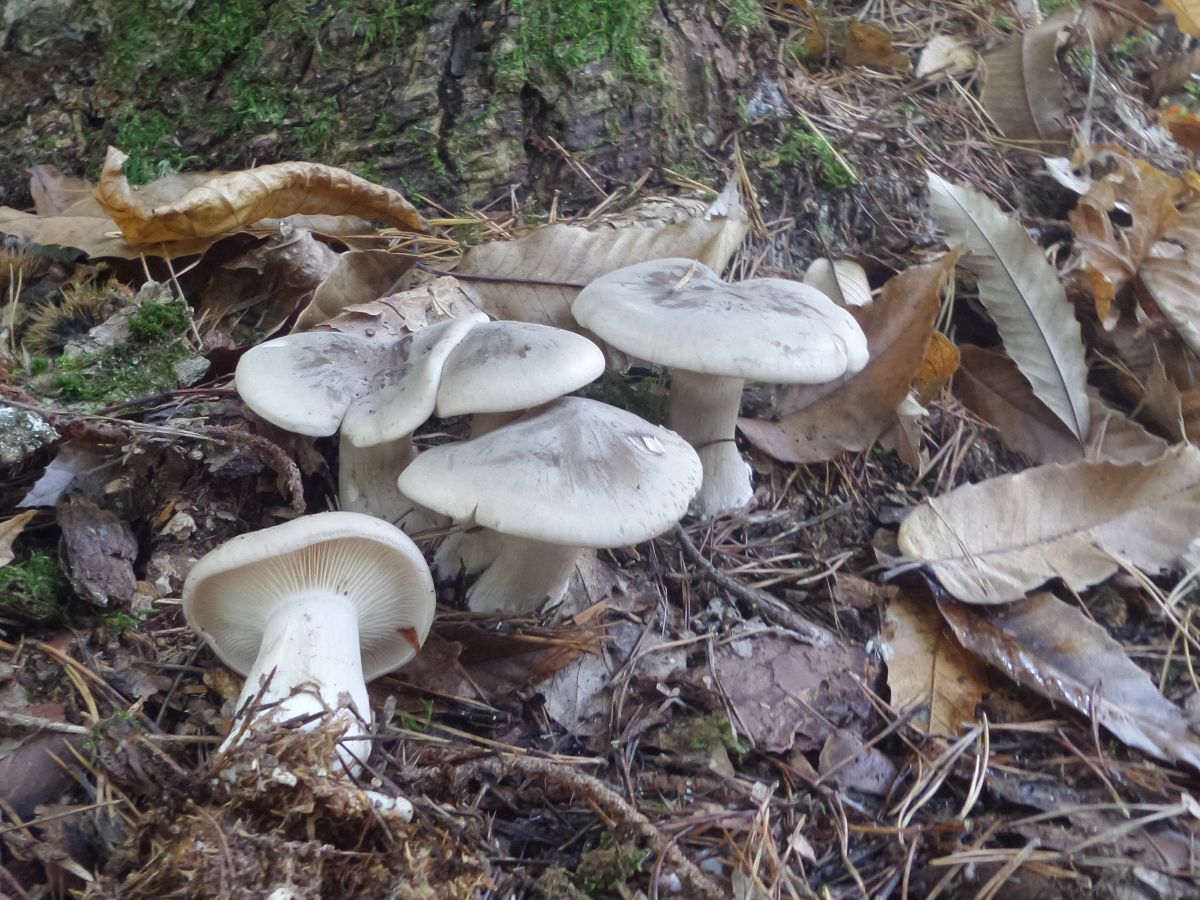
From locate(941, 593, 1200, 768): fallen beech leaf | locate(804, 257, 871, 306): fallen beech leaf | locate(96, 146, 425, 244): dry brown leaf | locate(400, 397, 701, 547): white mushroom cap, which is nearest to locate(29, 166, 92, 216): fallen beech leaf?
locate(96, 146, 425, 244): dry brown leaf

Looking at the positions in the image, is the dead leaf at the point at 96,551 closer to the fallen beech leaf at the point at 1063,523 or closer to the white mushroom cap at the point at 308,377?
the white mushroom cap at the point at 308,377

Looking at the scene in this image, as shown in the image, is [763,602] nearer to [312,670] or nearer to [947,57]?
[312,670]

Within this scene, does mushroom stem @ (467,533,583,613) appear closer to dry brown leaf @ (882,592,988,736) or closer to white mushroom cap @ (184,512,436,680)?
white mushroom cap @ (184,512,436,680)

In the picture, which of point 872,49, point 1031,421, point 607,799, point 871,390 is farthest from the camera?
point 872,49

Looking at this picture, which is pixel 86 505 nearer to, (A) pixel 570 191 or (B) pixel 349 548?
(B) pixel 349 548

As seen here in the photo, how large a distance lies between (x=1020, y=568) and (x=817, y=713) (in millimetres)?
691

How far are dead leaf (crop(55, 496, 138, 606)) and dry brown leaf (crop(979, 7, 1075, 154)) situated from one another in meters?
3.69

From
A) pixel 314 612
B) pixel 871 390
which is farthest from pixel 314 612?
pixel 871 390

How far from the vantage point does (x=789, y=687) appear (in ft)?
6.26

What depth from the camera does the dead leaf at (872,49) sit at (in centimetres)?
373

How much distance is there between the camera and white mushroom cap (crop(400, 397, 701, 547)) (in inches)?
64.5

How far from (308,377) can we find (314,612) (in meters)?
0.55

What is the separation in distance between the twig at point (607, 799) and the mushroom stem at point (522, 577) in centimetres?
48

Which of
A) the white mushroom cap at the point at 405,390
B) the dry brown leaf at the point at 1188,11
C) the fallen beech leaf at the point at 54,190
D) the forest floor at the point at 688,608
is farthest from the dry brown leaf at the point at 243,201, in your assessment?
the dry brown leaf at the point at 1188,11
